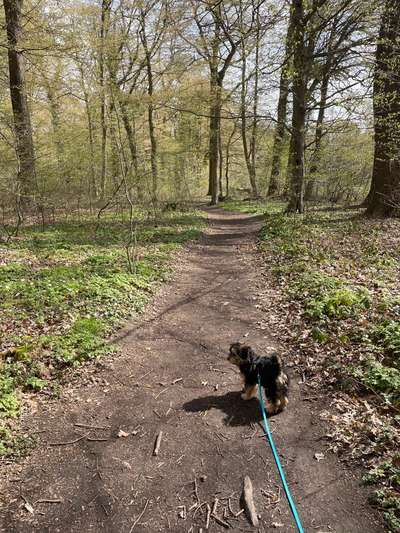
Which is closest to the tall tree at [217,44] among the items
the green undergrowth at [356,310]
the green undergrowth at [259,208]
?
the green undergrowth at [259,208]

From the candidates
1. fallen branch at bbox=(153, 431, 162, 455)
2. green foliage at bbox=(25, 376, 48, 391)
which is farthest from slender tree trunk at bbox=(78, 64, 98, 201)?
fallen branch at bbox=(153, 431, 162, 455)

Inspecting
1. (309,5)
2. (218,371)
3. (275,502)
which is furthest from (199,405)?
(309,5)

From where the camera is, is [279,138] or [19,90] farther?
[279,138]

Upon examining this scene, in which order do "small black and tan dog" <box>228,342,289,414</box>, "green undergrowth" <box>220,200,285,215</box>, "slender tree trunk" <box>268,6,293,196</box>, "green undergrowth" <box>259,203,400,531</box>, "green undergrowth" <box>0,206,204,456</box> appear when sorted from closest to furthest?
1. "green undergrowth" <box>259,203,400,531</box>
2. "small black and tan dog" <box>228,342,289,414</box>
3. "green undergrowth" <box>0,206,204,456</box>
4. "slender tree trunk" <box>268,6,293,196</box>
5. "green undergrowth" <box>220,200,285,215</box>

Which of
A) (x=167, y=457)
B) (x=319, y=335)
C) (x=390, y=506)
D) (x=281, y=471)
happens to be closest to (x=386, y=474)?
(x=390, y=506)

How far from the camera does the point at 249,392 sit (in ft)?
13.5

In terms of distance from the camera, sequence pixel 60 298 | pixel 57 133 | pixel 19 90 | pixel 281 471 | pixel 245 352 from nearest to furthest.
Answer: pixel 281 471, pixel 245 352, pixel 60 298, pixel 19 90, pixel 57 133

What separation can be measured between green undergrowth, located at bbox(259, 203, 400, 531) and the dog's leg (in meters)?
1.07

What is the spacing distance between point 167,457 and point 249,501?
924mm

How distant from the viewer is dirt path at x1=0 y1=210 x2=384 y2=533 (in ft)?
9.20

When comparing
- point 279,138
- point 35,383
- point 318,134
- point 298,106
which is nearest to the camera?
point 35,383

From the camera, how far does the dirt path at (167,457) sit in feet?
9.20

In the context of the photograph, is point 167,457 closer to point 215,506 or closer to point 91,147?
point 215,506

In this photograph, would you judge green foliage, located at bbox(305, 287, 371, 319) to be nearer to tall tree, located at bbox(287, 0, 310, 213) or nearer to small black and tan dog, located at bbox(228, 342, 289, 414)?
small black and tan dog, located at bbox(228, 342, 289, 414)
